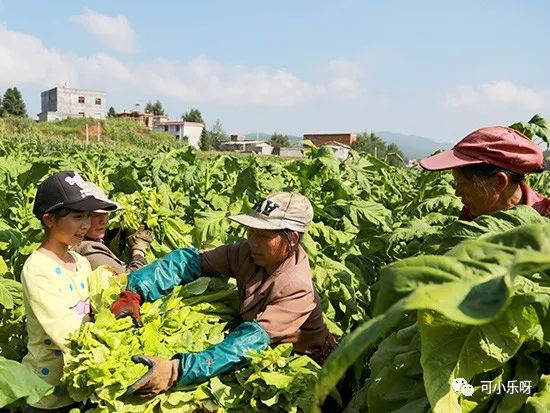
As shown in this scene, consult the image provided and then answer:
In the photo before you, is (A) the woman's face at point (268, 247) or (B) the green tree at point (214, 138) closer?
(A) the woman's face at point (268, 247)

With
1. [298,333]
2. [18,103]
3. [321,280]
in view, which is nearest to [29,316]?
[298,333]

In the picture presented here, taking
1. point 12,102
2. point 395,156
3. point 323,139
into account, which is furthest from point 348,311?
point 12,102

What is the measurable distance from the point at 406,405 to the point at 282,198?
1.39m

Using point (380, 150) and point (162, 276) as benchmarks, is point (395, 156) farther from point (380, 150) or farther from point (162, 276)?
point (380, 150)

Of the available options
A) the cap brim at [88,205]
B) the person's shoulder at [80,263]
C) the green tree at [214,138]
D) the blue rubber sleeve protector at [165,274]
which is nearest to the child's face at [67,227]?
the cap brim at [88,205]

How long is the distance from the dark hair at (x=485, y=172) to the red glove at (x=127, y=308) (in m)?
1.64

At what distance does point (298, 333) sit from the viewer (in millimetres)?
3055

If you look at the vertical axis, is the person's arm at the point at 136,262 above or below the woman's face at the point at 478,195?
below

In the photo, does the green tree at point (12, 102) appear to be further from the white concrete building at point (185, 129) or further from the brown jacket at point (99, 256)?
the brown jacket at point (99, 256)

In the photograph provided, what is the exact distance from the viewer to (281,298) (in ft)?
9.71

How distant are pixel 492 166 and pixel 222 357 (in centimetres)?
146

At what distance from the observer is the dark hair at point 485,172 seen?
274 cm

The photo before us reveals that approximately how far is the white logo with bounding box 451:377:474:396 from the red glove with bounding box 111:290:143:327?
153 centimetres

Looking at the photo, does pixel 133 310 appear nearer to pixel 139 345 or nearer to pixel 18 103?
pixel 139 345
